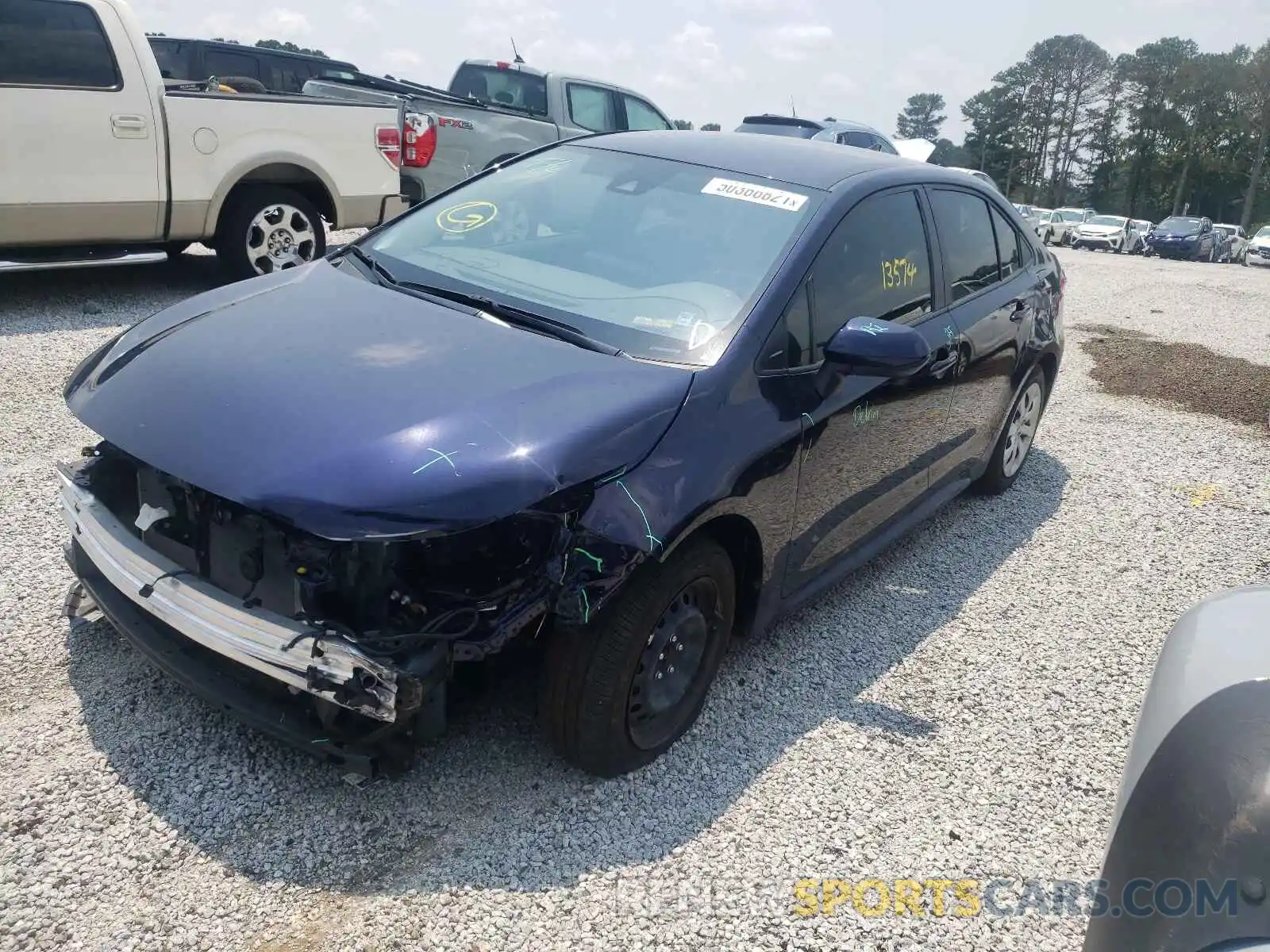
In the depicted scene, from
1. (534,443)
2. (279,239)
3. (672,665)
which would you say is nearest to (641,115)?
(279,239)

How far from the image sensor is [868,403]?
11.1ft

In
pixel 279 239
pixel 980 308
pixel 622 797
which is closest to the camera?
pixel 622 797

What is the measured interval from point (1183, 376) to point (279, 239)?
305 inches

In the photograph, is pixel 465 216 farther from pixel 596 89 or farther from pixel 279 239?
pixel 596 89

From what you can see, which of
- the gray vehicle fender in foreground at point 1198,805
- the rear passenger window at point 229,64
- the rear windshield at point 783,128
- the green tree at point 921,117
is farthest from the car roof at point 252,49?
the green tree at point 921,117

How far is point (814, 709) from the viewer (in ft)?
10.8

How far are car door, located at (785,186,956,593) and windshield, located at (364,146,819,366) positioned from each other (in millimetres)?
253

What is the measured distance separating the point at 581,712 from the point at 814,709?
102 cm

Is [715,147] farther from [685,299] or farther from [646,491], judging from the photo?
[646,491]

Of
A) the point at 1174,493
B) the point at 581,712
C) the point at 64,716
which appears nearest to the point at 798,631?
the point at 581,712

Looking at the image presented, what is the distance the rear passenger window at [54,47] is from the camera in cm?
637

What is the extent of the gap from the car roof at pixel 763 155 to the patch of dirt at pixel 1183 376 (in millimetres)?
4675

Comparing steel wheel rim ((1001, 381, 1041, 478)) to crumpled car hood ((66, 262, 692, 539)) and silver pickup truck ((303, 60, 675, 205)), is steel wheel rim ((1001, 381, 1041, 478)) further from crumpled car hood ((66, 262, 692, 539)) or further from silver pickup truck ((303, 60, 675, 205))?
silver pickup truck ((303, 60, 675, 205))

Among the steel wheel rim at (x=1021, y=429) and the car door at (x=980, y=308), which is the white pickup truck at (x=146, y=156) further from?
the steel wheel rim at (x=1021, y=429)
